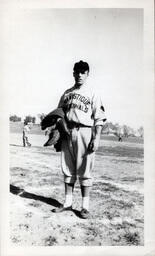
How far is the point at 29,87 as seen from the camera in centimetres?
118

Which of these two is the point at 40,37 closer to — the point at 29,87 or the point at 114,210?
the point at 29,87

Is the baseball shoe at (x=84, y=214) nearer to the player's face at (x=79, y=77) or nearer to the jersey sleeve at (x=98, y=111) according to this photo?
the jersey sleeve at (x=98, y=111)

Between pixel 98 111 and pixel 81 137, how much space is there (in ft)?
0.35

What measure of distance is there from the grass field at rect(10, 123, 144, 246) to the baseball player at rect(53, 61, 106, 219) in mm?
22

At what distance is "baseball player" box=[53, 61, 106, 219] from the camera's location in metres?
1.14

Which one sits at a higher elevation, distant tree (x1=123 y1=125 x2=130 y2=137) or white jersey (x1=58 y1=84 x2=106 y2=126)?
white jersey (x1=58 y1=84 x2=106 y2=126)

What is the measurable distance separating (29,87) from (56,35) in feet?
0.67

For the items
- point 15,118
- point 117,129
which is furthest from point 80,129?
point 15,118

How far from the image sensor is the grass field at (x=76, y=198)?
1135 mm

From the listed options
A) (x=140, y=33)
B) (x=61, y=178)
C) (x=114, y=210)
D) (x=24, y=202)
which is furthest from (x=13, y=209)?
(x=140, y=33)

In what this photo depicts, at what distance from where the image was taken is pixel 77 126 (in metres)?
1.14

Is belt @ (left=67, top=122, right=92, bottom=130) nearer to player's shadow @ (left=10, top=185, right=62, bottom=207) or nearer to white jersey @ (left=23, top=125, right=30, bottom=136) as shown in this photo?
white jersey @ (left=23, top=125, right=30, bottom=136)

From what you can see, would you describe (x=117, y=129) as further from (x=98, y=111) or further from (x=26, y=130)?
(x=26, y=130)

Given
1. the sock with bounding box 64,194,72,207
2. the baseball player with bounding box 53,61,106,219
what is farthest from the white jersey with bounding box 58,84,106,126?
the sock with bounding box 64,194,72,207
